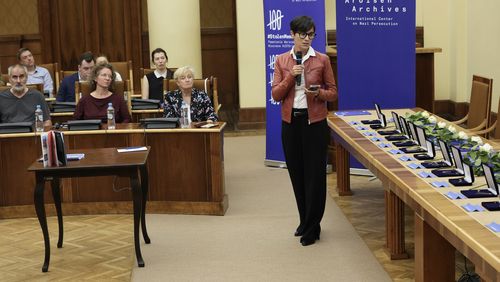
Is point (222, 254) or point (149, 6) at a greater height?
point (149, 6)

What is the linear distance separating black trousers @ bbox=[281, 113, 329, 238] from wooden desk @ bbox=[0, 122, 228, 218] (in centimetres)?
121

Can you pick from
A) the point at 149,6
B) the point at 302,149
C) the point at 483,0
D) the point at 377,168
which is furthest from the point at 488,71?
the point at 377,168

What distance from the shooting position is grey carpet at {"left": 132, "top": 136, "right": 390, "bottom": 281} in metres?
6.65

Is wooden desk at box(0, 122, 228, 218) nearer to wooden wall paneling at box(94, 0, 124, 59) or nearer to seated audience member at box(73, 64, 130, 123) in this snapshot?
seated audience member at box(73, 64, 130, 123)

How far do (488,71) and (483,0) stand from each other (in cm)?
100

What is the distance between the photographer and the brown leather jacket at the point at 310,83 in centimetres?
725

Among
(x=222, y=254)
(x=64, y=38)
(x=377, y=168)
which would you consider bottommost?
(x=222, y=254)

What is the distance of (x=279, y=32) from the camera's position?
10250 millimetres

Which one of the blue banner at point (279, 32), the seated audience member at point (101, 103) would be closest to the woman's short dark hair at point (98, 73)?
the seated audience member at point (101, 103)

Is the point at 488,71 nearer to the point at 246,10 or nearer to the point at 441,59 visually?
the point at 441,59

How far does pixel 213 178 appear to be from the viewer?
8469 millimetres

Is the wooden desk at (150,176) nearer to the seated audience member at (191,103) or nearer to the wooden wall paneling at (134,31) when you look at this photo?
the seated audience member at (191,103)

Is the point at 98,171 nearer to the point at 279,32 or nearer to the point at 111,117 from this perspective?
the point at 111,117

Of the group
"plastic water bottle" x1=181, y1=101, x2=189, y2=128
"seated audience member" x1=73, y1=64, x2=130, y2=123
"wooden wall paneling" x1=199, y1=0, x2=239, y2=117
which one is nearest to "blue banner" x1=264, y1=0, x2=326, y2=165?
"plastic water bottle" x1=181, y1=101, x2=189, y2=128
